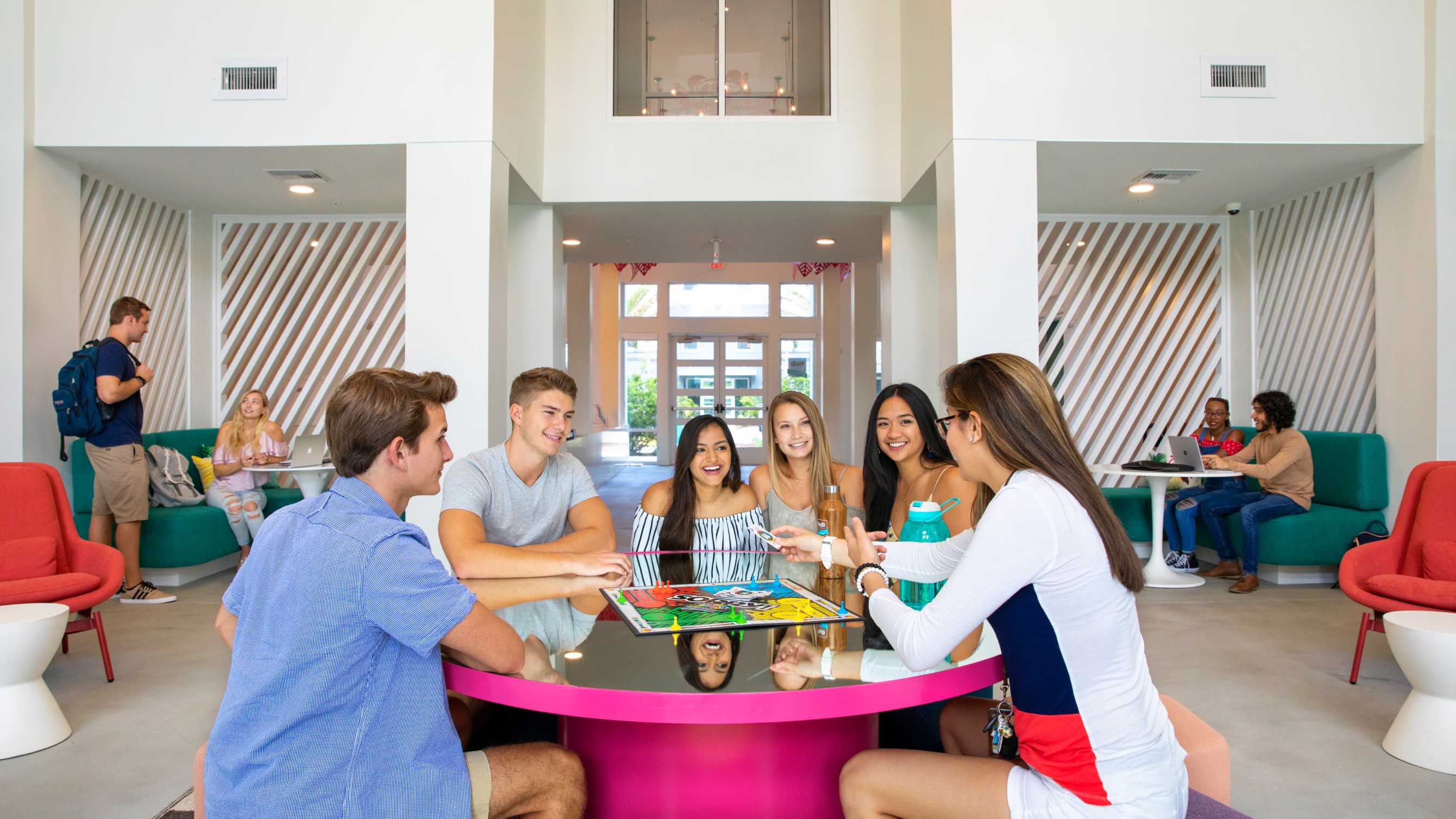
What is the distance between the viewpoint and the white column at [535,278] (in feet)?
17.4

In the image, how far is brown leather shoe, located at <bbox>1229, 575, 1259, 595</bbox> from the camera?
4.71 metres

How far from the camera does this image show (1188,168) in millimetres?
4773

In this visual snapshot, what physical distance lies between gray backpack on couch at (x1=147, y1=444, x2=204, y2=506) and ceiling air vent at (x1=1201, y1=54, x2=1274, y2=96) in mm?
5829

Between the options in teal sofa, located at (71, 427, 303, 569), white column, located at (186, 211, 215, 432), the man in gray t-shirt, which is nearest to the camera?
the man in gray t-shirt

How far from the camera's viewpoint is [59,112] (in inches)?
170

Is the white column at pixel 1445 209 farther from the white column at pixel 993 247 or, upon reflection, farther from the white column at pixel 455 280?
the white column at pixel 455 280

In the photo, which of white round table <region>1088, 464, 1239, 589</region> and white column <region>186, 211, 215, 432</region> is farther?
white column <region>186, 211, 215, 432</region>

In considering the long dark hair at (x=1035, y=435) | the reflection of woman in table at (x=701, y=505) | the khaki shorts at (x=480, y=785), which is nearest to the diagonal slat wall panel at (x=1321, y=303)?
the reflection of woman in table at (x=701, y=505)

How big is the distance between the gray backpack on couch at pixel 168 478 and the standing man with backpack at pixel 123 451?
0.38 m

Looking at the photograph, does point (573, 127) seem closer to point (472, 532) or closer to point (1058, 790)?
point (472, 532)

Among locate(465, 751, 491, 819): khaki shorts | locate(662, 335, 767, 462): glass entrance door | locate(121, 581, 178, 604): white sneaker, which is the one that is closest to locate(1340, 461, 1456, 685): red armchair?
locate(465, 751, 491, 819): khaki shorts

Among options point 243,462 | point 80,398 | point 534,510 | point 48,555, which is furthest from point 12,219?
point 534,510

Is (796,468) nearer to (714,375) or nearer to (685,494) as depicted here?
(685,494)

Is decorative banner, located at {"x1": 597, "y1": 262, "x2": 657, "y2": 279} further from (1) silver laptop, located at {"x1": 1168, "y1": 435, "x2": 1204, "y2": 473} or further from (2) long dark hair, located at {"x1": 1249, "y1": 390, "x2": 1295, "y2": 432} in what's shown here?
(2) long dark hair, located at {"x1": 1249, "y1": 390, "x2": 1295, "y2": 432}
